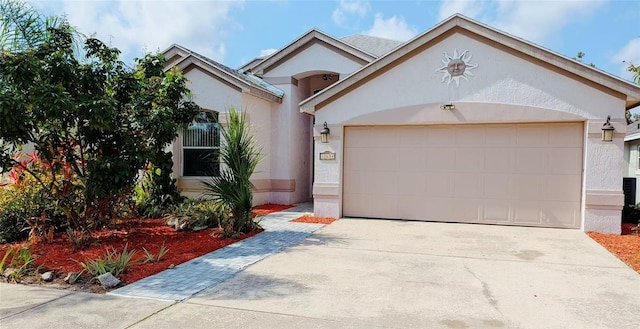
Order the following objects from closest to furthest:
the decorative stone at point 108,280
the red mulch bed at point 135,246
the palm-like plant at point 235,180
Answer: the decorative stone at point 108,280 → the red mulch bed at point 135,246 → the palm-like plant at point 235,180

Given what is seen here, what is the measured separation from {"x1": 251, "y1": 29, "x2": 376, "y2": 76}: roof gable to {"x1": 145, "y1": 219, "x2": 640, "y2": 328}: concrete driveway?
25.2ft

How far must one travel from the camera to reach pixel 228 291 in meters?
4.85

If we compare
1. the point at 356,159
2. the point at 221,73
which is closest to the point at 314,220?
the point at 356,159

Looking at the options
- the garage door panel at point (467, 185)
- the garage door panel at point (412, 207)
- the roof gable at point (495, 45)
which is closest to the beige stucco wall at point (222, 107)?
the roof gable at point (495, 45)

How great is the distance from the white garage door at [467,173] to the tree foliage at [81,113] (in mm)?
4917

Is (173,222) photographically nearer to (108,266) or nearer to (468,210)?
(108,266)

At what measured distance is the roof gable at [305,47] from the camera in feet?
43.4

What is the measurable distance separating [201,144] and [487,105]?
8.61 meters

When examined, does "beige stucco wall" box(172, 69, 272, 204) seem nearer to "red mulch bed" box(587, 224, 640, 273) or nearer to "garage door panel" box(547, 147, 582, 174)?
"garage door panel" box(547, 147, 582, 174)

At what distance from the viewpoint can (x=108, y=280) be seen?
504 cm

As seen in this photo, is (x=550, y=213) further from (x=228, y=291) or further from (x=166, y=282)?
(x=166, y=282)

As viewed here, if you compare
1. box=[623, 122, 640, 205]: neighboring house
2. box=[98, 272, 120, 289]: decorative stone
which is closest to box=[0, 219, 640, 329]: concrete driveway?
box=[98, 272, 120, 289]: decorative stone

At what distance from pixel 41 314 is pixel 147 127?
4.01 metres

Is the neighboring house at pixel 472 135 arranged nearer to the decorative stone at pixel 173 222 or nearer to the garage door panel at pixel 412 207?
the garage door panel at pixel 412 207
